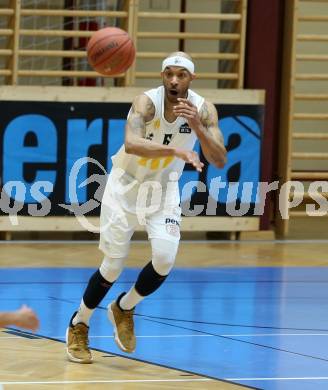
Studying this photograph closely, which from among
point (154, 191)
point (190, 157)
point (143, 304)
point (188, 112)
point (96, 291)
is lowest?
point (143, 304)

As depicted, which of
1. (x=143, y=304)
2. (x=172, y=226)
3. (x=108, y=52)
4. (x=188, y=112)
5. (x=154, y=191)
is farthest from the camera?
(x=143, y=304)

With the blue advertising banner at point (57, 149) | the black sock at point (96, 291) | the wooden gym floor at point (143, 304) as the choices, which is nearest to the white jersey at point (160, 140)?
the black sock at point (96, 291)

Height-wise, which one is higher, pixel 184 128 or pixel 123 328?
pixel 184 128

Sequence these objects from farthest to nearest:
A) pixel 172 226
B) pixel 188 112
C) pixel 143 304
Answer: pixel 143 304, pixel 172 226, pixel 188 112

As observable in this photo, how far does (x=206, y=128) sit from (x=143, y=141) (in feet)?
1.79

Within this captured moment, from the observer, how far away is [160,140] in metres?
7.49

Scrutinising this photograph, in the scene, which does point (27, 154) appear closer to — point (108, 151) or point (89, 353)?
point (108, 151)

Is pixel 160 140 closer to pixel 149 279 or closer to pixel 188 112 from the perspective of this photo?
pixel 188 112

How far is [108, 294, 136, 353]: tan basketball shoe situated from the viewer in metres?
7.45

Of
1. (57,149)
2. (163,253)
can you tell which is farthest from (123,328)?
(57,149)

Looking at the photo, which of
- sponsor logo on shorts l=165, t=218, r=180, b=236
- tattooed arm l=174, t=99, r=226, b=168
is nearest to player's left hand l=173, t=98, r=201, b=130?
tattooed arm l=174, t=99, r=226, b=168

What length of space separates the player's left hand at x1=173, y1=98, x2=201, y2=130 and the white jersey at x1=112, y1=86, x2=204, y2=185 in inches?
17.0

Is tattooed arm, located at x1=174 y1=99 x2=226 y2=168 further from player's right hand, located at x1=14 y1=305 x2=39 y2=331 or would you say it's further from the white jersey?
player's right hand, located at x1=14 y1=305 x2=39 y2=331

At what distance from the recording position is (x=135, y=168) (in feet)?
24.7
